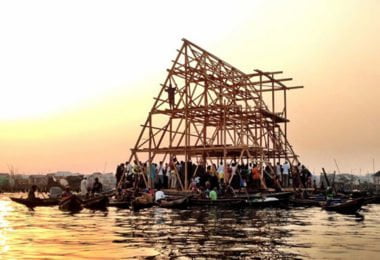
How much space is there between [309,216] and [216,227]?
7.74m

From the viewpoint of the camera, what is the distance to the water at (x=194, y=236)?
14.5 metres

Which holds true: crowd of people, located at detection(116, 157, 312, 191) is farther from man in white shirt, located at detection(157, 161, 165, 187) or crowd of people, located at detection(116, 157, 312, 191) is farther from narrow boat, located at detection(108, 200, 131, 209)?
narrow boat, located at detection(108, 200, 131, 209)

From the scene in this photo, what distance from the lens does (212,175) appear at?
36.0 m

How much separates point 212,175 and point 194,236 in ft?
58.8

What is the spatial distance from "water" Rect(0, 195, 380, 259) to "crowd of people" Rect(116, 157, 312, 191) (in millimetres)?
8201

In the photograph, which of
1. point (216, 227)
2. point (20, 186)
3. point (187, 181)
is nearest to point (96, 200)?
point (187, 181)

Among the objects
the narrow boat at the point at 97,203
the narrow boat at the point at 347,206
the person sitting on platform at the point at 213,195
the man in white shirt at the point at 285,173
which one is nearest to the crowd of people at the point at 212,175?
the man in white shirt at the point at 285,173

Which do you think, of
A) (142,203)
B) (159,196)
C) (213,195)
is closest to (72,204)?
(142,203)

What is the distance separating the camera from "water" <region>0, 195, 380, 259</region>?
14.5 meters

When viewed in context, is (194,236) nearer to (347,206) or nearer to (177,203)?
(177,203)

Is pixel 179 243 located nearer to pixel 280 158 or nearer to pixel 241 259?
pixel 241 259

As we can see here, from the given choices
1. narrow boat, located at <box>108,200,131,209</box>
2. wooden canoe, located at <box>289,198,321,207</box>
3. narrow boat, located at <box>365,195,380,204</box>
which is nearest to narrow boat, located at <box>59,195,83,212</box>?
narrow boat, located at <box>108,200,131,209</box>

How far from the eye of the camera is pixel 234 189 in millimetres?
35438

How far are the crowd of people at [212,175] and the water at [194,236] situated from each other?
820 centimetres
